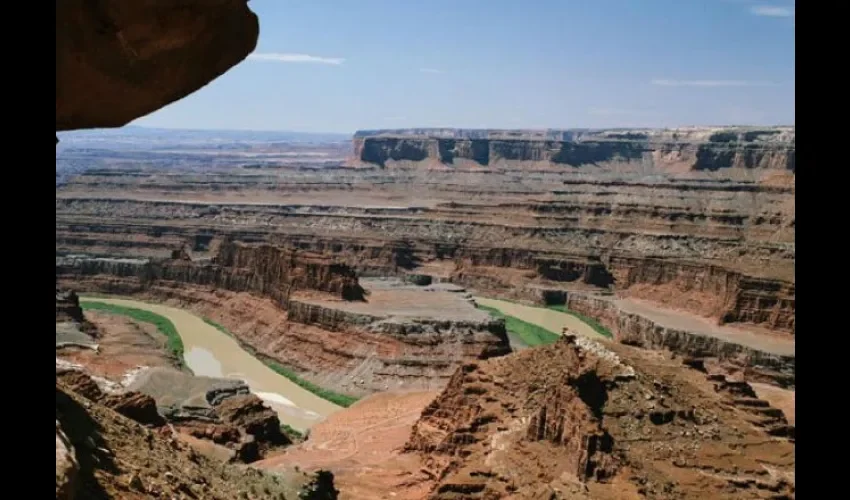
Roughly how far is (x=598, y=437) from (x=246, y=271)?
4213 centimetres

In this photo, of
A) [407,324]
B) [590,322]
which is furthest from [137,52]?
[590,322]

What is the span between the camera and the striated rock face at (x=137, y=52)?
7.80 metres

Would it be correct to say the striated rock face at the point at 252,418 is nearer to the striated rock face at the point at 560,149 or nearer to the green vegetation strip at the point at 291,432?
the green vegetation strip at the point at 291,432

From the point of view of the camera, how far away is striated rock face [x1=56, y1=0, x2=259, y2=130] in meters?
7.80

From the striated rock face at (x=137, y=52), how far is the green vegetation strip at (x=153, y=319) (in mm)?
35935

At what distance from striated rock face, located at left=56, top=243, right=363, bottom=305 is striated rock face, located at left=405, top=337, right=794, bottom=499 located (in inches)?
1078

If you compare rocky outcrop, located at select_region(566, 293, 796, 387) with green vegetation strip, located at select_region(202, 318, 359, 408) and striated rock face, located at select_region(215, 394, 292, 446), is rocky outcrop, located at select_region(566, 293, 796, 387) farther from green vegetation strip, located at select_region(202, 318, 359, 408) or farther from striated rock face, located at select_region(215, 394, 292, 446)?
green vegetation strip, located at select_region(202, 318, 359, 408)

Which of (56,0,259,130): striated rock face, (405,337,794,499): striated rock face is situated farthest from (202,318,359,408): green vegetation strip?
(56,0,259,130): striated rock face
